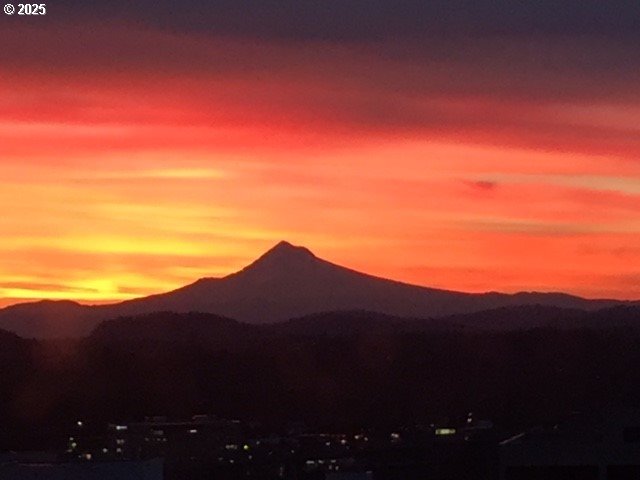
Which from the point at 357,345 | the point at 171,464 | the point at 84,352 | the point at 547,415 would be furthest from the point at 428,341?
the point at 171,464

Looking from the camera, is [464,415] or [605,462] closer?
[605,462]

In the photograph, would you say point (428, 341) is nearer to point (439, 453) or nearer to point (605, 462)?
point (439, 453)

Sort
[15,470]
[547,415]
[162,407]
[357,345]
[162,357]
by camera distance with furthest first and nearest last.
Answer: 1. [357,345]
2. [162,357]
3. [162,407]
4. [547,415]
5. [15,470]

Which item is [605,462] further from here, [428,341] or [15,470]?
[428,341]

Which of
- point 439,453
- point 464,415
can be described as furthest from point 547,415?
point 439,453

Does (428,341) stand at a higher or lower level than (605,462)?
higher

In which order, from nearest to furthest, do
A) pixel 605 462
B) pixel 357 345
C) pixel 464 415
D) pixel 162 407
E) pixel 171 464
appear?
pixel 605 462 < pixel 171 464 < pixel 464 415 < pixel 162 407 < pixel 357 345

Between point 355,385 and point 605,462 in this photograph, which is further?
point 355,385

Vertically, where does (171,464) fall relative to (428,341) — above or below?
below

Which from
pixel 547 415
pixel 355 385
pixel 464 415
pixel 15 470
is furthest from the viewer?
pixel 355 385
